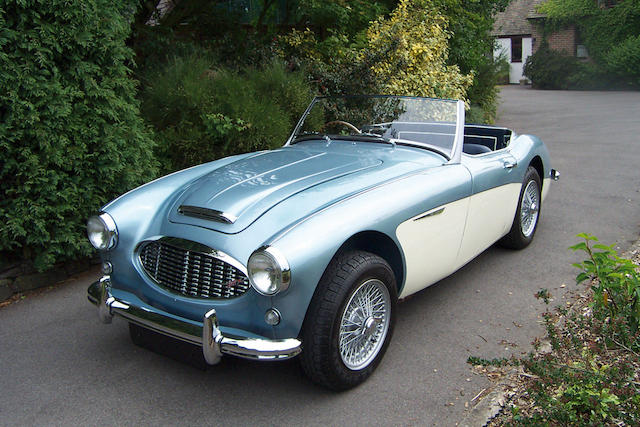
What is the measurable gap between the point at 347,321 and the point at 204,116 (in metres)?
3.82

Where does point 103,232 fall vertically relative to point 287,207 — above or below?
below

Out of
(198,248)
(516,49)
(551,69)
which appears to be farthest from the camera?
(516,49)

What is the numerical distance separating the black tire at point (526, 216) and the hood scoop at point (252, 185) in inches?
72.6

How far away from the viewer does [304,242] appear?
9.30 feet

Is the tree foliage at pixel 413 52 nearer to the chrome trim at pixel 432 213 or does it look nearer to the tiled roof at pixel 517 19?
the chrome trim at pixel 432 213

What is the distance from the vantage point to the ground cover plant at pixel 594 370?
263 centimetres

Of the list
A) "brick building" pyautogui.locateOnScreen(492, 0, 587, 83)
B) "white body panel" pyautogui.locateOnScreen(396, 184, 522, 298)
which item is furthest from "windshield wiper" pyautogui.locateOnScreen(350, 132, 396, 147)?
"brick building" pyautogui.locateOnScreen(492, 0, 587, 83)

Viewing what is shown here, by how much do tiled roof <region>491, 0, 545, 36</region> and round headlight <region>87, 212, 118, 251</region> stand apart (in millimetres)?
32501

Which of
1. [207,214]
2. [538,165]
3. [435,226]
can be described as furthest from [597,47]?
[207,214]

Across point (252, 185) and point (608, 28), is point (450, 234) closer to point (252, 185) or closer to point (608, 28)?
point (252, 185)

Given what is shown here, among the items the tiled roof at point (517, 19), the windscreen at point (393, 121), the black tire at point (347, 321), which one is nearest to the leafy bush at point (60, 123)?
the windscreen at point (393, 121)

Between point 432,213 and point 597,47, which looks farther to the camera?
point 597,47

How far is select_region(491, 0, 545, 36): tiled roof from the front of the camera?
107 feet

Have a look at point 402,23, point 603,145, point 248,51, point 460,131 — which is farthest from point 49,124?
point 603,145
